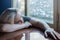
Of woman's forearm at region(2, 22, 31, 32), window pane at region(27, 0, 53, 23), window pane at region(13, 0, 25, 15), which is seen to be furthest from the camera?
window pane at region(13, 0, 25, 15)

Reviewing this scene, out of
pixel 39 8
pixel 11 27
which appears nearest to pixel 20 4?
pixel 39 8

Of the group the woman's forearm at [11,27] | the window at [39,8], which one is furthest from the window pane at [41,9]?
the woman's forearm at [11,27]

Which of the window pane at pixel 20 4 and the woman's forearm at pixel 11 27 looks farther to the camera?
the window pane at pixel 20 4

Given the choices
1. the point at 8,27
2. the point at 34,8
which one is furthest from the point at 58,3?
the point at 8,27

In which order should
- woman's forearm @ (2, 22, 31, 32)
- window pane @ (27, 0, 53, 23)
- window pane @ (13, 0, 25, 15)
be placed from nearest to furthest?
woman's forearm @ (2, 22, 31, 32) → window pane @ (27, 0, 53, 23) → window pane @ (13, 0, 25, 15)

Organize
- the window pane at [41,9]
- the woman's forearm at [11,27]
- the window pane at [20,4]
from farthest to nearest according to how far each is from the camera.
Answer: the window pane at [20,4] → the window pane at [41,9] → the woman's forearm at [11,27]

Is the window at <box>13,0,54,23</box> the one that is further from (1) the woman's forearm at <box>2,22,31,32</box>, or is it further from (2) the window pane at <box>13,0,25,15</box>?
(1) the woman's forearm at <box>2,22,31,32</box>

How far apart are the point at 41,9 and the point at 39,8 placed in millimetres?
36

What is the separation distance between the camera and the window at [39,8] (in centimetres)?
158

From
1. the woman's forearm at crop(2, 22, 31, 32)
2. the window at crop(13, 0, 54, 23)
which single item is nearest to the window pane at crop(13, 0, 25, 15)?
the window at crop(13, 0, 54, 23)

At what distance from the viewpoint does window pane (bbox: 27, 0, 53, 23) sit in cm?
158

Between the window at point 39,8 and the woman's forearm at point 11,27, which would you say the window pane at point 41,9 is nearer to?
the window at point 39,8

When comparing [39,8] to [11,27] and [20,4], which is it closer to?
[20,4]

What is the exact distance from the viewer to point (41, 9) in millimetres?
1686
